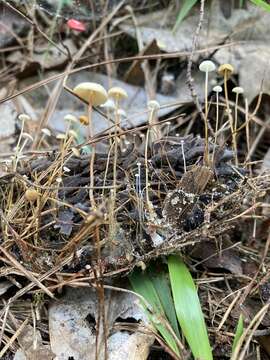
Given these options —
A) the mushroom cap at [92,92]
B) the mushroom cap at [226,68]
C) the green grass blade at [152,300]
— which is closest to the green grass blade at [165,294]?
the green grass blade at [152,300]

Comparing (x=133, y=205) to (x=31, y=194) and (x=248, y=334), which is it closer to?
(x=31, y=194)

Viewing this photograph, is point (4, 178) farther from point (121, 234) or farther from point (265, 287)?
point (265, 287)

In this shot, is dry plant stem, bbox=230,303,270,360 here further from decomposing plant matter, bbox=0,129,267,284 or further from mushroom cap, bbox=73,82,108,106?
mushroom cap, bbox=73,82,108,106

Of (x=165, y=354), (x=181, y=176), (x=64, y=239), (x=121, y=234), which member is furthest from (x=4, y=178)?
(x=165, y=354)

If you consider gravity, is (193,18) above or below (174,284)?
above

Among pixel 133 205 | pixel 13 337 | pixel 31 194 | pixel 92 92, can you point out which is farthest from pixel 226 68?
pixel 13 337

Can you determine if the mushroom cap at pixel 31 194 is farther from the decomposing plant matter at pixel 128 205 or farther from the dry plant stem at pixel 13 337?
the dry plant stem at pixel 13 337

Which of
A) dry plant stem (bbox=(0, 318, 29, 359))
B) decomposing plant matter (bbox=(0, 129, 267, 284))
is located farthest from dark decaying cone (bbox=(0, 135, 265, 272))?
dry plant stem (bbox=(0, 318, 29, 359))
